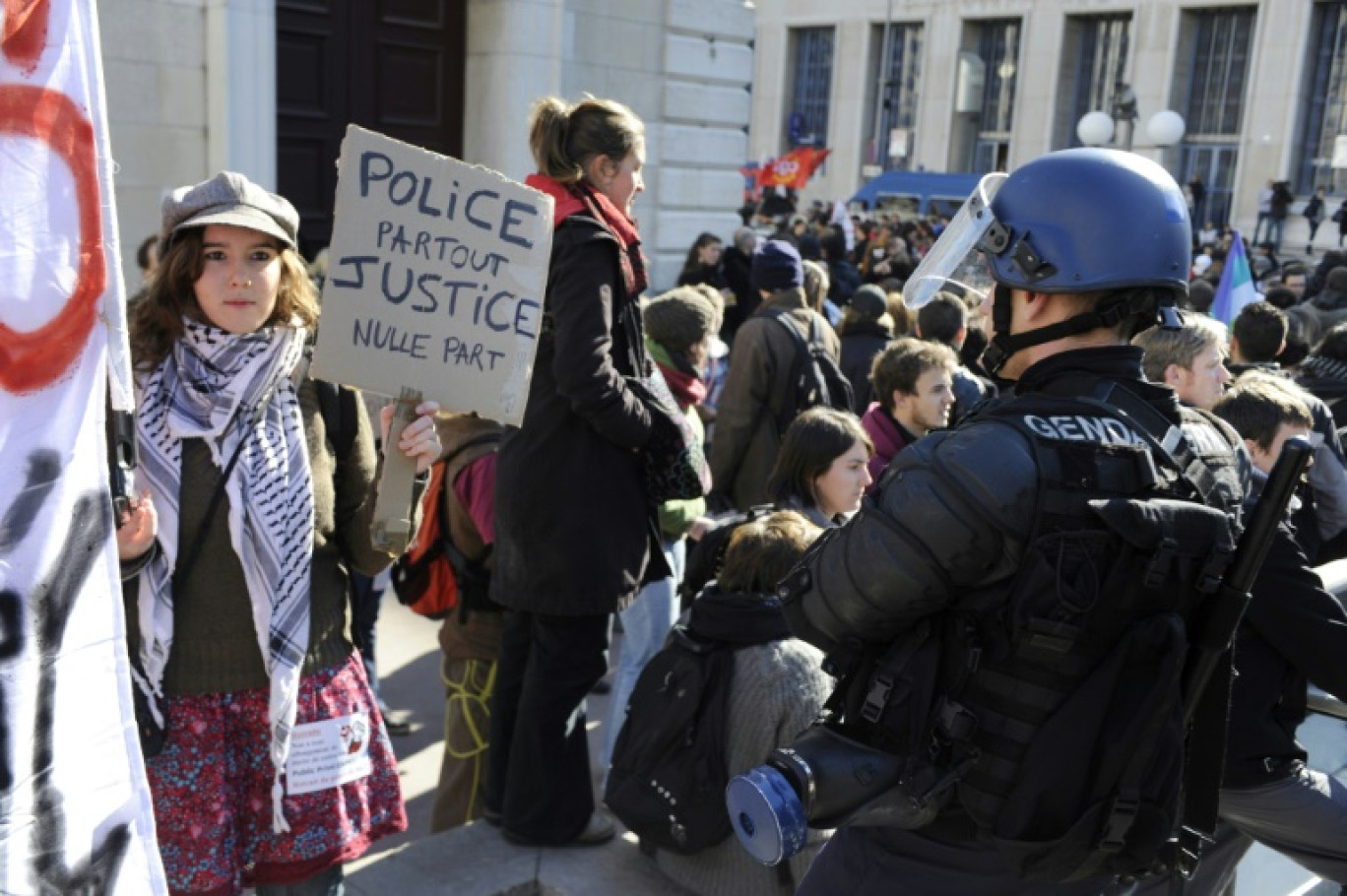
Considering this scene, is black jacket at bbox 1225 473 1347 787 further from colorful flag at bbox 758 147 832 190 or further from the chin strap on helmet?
colorful flag at bbox 758 147 832 190

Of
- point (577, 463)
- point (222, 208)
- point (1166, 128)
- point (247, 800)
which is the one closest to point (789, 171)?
point (1166, 128)

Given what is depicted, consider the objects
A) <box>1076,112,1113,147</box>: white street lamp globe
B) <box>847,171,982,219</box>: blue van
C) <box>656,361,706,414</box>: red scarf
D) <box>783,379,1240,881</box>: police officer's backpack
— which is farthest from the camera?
<box>847,171,982,219</box>: blue van

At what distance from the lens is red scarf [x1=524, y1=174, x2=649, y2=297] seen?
329 cm

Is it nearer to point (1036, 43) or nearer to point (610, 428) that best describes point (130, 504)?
point (610, 428)

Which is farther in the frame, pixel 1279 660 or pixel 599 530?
pixel 599 530

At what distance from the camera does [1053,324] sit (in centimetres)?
199

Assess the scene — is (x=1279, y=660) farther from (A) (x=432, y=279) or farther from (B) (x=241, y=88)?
(B) (x=241, y=88)

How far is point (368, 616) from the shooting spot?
4539 millimetres

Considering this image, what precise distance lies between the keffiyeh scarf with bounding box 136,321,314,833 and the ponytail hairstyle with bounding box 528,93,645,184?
1128 millimetres

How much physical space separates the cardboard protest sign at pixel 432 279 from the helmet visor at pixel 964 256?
82cm

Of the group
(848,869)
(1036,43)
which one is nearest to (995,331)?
(848,869)

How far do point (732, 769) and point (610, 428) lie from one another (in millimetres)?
906

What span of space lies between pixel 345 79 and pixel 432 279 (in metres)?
6.94

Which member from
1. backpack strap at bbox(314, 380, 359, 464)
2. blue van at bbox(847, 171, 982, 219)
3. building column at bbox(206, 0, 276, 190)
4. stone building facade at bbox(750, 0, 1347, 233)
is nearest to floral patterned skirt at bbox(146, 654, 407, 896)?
backpack strap at bbox(314, 380, 359, 464)
